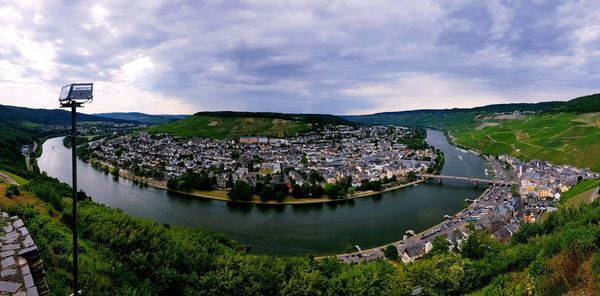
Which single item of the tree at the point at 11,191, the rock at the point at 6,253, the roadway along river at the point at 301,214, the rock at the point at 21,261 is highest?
the rock at the point at 6,253

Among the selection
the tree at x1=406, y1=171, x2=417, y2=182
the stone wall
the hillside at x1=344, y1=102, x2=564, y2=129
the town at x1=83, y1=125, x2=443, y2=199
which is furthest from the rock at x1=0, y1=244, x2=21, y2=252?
the hillside at x1=344, y1=102, x2=564, y2=129

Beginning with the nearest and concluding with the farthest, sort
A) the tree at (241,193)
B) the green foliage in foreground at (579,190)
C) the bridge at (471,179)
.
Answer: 1. the green foliage in foreground at (579,190)
2. the tree at (241,193)
3. the bridge at (471,179)

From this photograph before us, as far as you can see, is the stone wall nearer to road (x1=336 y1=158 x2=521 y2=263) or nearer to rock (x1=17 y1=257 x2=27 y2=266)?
rock (x1=17 y1=257 x2=27 y2=266)

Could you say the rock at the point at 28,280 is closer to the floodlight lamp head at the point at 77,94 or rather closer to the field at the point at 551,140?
the floodlight lamp head at the point at 77,94

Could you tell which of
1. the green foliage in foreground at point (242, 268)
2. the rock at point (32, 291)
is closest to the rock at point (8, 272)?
the rock at point (32, 291)

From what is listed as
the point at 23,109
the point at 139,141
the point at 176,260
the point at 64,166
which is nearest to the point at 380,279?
the point at 176,260

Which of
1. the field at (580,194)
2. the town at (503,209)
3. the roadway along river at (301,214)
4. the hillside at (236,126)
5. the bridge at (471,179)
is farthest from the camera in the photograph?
the hillside at (236,126)
